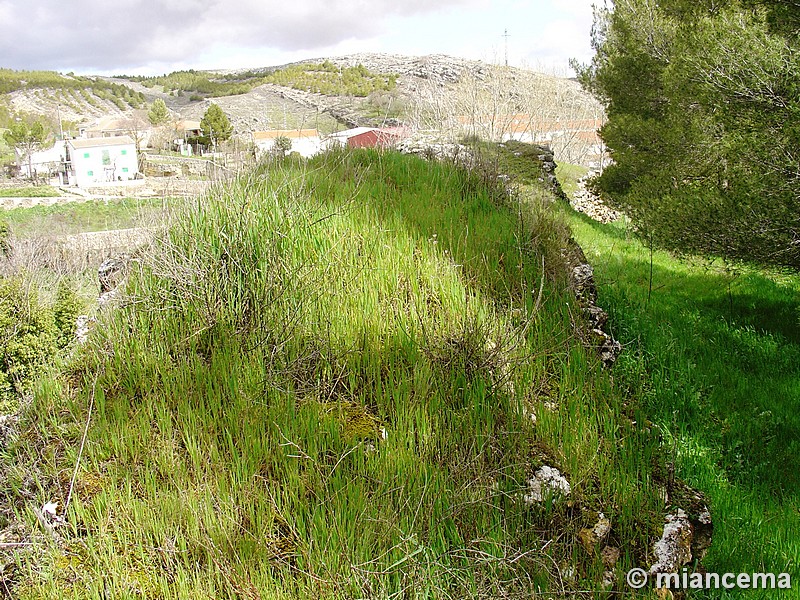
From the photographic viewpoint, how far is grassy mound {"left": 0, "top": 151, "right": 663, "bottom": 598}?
5.48 ft

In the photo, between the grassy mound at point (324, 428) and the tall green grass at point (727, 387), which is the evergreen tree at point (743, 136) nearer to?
the tall green grass at point (727, 387)

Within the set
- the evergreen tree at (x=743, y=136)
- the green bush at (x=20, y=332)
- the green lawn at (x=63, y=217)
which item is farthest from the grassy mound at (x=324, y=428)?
the green lawn at (x=63, y=217)

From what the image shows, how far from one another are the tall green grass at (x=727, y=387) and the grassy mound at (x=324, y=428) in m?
0.71

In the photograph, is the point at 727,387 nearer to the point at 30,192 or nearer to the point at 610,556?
the point at 610,556

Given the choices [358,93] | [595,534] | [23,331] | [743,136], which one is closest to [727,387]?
[743,136]

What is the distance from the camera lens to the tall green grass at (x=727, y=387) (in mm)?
2756

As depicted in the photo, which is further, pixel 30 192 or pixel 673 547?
pixel 30 192

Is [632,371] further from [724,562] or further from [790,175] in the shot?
[790,175]

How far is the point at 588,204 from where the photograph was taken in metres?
15.9

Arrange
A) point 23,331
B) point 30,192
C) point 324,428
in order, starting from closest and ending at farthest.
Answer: point 324,428, point 23,331, point 30,192

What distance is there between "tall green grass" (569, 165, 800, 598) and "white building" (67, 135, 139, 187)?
44569 millimetres

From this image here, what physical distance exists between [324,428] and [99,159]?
167 feet

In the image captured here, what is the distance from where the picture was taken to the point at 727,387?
4523 millimetres

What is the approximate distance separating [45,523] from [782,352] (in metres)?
5.84
